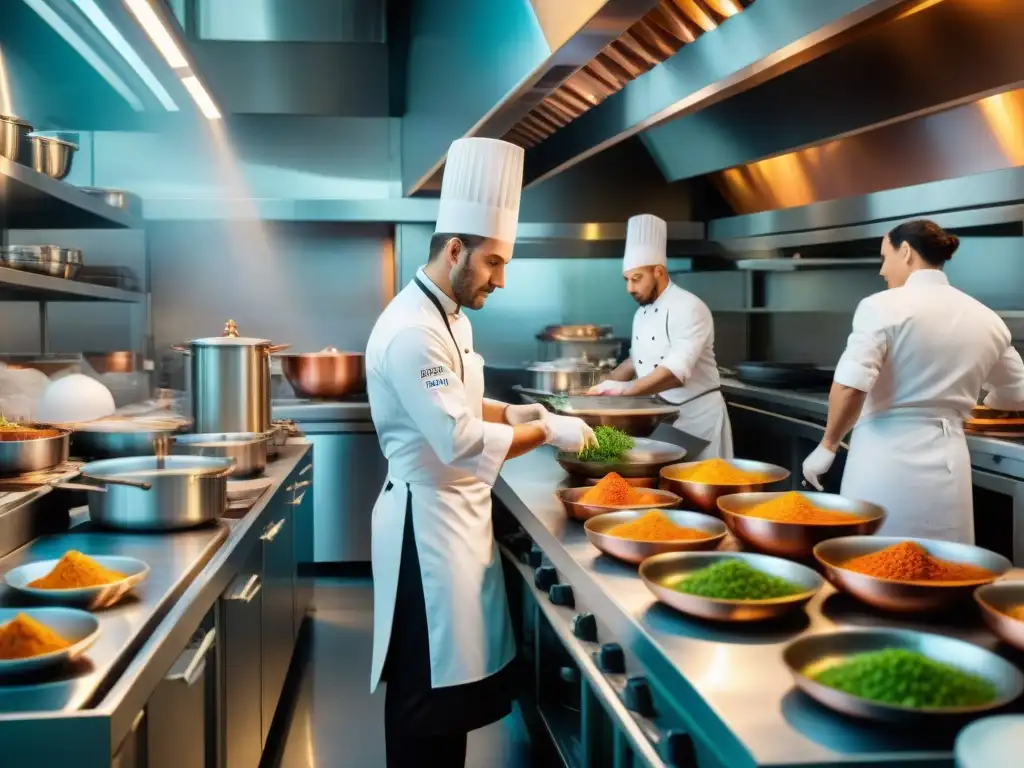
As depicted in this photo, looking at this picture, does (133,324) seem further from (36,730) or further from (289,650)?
(36,730)

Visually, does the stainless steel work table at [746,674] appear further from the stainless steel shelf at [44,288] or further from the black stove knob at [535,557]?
the stainless steel shelf at [44,288]

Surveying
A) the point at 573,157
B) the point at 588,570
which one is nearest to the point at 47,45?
the point at 573,157

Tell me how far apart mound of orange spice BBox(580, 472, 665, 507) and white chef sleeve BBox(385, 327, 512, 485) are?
23 centimetres

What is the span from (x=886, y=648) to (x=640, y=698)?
1.22 ft

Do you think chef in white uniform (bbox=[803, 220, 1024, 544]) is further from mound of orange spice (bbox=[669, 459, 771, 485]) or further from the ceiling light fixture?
the ceiling light fixture

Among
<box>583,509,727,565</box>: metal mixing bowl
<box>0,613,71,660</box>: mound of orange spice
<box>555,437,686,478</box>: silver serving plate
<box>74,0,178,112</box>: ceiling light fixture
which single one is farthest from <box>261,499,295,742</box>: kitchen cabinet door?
<box>74,0,178,112</box>: ceiling light fixture

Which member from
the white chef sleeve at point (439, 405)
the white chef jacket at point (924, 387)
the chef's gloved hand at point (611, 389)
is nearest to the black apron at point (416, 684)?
the white chef sleeve at point (439, 405)

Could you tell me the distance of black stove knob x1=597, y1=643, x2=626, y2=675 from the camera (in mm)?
1605

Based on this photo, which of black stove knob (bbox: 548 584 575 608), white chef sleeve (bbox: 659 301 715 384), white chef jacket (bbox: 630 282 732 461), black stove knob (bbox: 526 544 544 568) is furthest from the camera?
white chef jacket (bbox: 630 282 732 461)

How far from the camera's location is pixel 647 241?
189 inches

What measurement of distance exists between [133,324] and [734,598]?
4.81 metres

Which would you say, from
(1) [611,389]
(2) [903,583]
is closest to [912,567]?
(2) [903,583]

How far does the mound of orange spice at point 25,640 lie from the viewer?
4.58ft

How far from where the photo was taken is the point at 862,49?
363 cm
